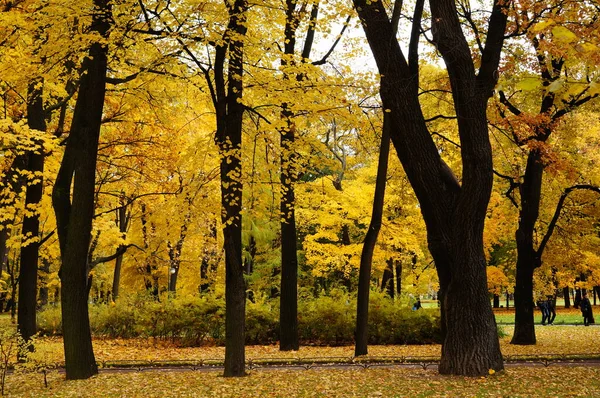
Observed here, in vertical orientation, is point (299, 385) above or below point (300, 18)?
below

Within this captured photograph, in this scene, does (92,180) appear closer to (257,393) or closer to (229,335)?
(229,335)

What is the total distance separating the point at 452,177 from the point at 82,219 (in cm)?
633

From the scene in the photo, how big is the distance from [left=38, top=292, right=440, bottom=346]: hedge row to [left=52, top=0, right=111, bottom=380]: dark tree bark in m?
A: 7.86

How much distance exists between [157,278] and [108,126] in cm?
1682

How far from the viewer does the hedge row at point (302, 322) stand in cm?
1694

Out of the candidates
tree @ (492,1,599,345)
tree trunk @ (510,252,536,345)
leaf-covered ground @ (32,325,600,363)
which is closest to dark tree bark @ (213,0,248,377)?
leaf-covered ground @ (32,325,600,363)

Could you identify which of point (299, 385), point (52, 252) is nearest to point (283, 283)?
point (299, 385)

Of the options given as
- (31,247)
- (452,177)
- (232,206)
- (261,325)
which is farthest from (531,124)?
(31,247)

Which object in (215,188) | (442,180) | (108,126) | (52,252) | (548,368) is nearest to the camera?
(442,180)

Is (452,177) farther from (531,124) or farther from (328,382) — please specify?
(531,124)

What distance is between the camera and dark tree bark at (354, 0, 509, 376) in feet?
27.5

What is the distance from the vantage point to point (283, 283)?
568 inches

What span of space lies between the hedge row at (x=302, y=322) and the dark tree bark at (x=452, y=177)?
8.52 m

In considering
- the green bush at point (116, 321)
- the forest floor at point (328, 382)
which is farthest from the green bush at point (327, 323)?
the green bush at point (116, 321)
